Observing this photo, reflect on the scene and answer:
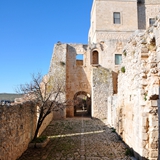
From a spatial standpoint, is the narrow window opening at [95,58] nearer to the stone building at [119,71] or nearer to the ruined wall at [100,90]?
the stone building at [119,71]

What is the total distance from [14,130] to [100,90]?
1367cm

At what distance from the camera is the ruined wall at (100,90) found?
18.8 meters

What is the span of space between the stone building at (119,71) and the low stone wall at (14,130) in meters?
4.44

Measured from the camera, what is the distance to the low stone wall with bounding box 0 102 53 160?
213 inches

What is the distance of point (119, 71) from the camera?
10602 mm

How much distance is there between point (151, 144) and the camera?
5.94m

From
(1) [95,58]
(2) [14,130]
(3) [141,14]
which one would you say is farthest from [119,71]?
(3) [141,14]

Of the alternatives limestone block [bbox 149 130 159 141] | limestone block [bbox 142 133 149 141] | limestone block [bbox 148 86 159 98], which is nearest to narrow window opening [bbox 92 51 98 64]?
limestone block [bbox 148 86 159 98]

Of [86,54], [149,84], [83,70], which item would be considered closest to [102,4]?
[86,54]

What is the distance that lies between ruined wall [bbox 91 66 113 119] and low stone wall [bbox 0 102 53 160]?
11269 millimetres

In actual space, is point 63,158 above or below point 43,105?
below

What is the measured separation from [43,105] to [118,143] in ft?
14.0

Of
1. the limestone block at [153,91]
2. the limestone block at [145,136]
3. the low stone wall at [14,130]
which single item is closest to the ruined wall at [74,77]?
the low stone wall at [14,130]

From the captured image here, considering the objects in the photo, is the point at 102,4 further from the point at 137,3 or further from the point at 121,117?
the point at 121,117
